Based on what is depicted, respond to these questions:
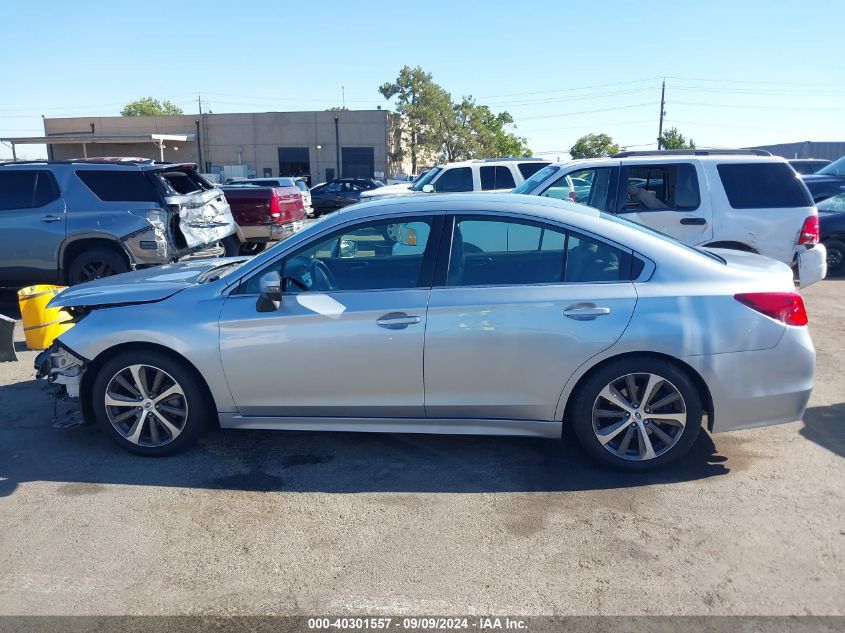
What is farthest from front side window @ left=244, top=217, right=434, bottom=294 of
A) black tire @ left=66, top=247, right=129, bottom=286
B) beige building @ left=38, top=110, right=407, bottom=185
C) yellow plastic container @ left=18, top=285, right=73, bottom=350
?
beige building @ left=38, top=110, right=407, bottom=185

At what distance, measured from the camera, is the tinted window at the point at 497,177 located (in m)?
14.5

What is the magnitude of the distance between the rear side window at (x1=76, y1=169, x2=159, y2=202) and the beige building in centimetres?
4292

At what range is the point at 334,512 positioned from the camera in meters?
4.02

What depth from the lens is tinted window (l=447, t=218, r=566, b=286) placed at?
4.42 meters

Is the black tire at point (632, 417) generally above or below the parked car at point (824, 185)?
below

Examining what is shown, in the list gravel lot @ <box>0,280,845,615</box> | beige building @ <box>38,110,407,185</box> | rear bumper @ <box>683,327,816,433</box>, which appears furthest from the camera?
beige building @ <box>38,110,407,185</box>

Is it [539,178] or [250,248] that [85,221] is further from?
[539,178]

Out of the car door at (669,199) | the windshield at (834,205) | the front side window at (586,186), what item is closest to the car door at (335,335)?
the front side window at (586,186)

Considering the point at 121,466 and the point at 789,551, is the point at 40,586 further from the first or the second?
the point at 789,551

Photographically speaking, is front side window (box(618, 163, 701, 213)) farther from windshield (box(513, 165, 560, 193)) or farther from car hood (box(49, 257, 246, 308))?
car hood (box(49, 257, 246, 308))

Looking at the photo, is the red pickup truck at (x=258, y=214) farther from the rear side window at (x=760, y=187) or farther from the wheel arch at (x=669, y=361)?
the wheel arch at (x=669, y=361)

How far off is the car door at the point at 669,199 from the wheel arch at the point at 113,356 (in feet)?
16.9

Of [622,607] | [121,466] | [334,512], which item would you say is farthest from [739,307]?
[121,466]

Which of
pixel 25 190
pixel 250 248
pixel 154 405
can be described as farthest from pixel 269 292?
pixel 250 248
